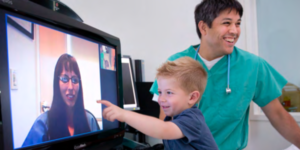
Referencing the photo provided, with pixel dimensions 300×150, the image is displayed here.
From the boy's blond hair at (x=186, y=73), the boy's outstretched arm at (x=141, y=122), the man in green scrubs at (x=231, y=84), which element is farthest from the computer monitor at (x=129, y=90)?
the boy's outstretched arm at (x=141, y=122)

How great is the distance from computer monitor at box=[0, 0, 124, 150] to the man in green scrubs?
466 millimetres

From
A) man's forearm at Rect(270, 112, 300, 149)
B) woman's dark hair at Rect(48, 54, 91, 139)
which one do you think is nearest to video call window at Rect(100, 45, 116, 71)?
woman's dark hair at Rect(48, 54, 91, 139)

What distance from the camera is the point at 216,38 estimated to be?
3.78 feet

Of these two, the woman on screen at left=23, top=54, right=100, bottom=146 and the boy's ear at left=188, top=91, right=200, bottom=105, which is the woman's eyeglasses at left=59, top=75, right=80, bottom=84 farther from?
the boy's ear at left=188, top=91, right=200, bottom=105

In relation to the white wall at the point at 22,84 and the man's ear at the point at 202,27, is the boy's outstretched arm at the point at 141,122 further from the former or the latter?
the man's ear at the point at 202,27

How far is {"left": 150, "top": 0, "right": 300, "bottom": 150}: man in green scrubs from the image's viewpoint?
3.69ft

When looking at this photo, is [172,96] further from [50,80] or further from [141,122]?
[50,80]

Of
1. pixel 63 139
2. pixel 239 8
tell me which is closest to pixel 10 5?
pixel 63 139

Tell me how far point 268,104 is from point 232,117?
222 mm

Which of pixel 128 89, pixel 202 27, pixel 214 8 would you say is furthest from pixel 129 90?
pixel 214 8

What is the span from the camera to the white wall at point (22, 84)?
543 mm

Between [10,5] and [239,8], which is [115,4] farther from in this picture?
[10,5]

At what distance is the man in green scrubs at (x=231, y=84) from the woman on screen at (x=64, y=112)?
1.75ft

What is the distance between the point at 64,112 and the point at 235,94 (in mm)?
778
